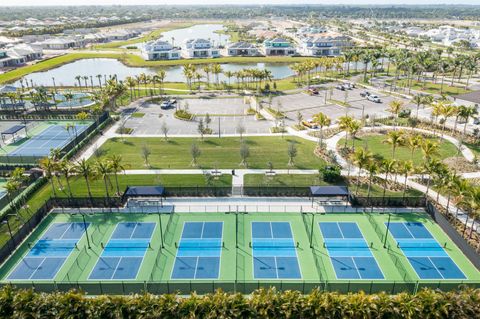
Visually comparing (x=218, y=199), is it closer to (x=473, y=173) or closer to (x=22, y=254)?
(x=22, y=254)

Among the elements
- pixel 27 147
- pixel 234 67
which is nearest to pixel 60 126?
pixel 27 147

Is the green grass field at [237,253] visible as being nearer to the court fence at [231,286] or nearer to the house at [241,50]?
the court fence at [231,286]

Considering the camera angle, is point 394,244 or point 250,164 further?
point 250,164

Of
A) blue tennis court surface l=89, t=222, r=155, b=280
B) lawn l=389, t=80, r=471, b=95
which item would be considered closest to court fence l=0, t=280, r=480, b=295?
blue tennis court surface l=89, t=222, r=155, b=280

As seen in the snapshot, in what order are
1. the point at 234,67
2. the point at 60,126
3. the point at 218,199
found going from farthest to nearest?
the point at 234,67 → the point at 60,126 → the point at 218,199

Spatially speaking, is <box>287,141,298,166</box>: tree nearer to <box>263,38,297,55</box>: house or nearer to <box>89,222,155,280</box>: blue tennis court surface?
<box>89,222,155,280</box>: blue tennis court surface

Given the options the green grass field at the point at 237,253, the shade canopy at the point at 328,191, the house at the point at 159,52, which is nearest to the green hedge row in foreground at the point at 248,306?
the green grass field at the point at 237,253
